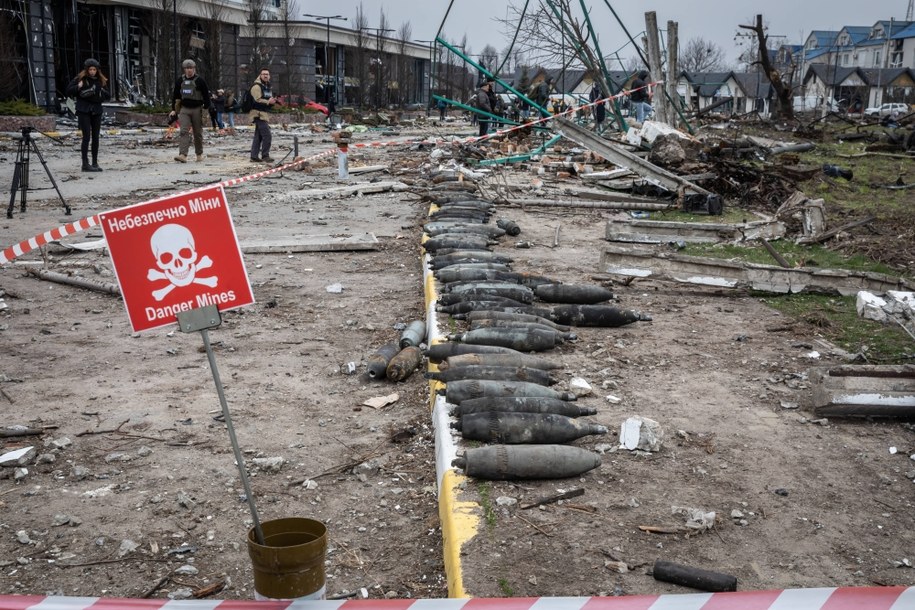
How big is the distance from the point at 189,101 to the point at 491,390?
15167 mm

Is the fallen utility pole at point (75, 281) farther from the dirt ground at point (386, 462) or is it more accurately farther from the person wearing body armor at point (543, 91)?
the person wearing body armor at point (543, 91)

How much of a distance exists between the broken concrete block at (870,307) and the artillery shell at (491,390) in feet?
11.4

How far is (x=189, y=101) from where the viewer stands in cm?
1802

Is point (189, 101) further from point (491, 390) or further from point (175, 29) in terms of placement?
point (175, 29)

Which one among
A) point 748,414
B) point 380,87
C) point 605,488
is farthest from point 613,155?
point 380,87

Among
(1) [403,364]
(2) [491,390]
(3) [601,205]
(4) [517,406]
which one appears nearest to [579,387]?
(2) [491,390]

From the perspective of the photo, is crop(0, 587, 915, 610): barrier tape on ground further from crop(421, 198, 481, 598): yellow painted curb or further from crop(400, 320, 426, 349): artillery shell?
crop(400, 320, 426, 349): artillery shell

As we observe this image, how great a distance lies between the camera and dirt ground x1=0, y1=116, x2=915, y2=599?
3.42m

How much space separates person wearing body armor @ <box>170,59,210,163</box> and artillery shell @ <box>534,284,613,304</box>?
12.6 m

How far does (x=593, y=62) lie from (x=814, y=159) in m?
7.21

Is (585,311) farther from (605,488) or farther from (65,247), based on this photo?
(65,247)

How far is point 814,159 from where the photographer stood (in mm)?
22688

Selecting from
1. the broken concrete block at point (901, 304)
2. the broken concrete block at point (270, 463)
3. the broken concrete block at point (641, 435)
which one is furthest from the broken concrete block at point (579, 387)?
the broken concrete block at point (901, 304)

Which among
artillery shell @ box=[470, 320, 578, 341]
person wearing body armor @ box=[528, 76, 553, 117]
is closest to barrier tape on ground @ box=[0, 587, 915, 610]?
artillery shell @ box=[470, 320, 578, 341]
